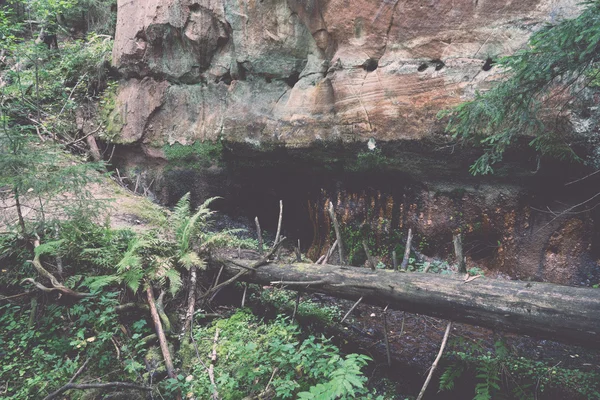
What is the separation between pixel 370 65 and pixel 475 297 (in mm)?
5248

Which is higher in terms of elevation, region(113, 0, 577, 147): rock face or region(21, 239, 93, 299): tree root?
→ region(113, 0, 577, 147): rock face

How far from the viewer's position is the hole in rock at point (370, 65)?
25.1 feet

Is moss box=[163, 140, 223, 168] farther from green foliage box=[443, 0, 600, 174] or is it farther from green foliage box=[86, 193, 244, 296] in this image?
green foliage box=[443, 0, 600, 174]

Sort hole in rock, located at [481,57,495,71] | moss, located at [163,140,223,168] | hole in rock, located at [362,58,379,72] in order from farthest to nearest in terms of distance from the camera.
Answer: moss, located at [163,140,223,168]
hole in rock, located at [362,58,379,72]
hole in rock, located at [481,57,495,71]

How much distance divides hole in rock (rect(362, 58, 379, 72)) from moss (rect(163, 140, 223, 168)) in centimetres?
415

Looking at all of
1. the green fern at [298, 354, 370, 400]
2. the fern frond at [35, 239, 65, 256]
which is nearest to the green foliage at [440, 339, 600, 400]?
the green fern at [298, 354, 370, 400]

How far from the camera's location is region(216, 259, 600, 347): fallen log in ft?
12.5

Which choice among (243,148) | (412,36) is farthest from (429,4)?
(243,148)

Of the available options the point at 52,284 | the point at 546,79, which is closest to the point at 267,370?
the point at 52,284

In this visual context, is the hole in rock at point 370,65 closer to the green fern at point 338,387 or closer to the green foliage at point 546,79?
the green foliage at point 546,79

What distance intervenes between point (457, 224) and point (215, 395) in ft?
18.6

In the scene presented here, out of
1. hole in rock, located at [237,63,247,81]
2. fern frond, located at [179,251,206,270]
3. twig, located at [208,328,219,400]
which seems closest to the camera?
twig, located at [208,328,219,400]

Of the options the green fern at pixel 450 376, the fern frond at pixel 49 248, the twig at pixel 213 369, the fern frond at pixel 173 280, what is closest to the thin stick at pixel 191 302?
the fern frond at pixel 173 280

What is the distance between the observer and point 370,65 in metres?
7.73
